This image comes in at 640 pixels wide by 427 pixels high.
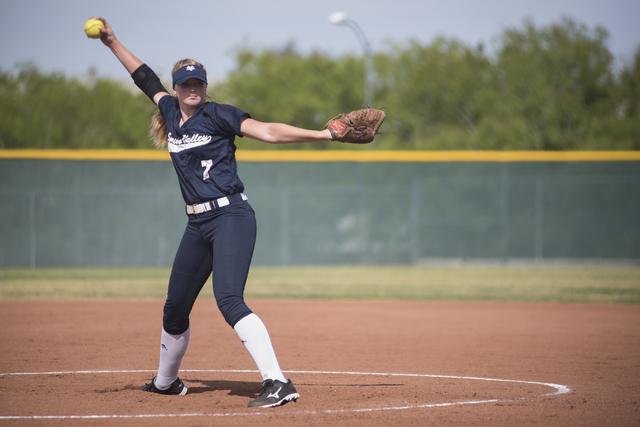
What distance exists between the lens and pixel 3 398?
4141 mm

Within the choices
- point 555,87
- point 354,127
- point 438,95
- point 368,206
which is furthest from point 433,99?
point 354,127

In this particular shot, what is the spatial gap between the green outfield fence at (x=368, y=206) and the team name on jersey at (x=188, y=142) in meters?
12.5

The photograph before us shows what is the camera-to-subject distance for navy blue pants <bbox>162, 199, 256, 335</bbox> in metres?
3.92

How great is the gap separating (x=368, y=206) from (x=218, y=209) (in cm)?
1316

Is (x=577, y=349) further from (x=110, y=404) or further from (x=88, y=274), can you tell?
(x=88, y=274)

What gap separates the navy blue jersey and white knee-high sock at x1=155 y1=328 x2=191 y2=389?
922mm

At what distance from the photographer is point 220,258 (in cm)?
393

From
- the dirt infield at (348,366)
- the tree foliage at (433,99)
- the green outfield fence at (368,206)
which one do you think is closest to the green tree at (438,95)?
the tree foliage at (433,99)

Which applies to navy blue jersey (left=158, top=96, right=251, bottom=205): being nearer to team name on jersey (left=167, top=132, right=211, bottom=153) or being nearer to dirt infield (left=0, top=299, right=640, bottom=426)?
team name on jersey (left=167, top=132, right=211, bottom=153)

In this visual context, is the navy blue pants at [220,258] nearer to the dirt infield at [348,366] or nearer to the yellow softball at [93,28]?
the dirt infield at [348,366]

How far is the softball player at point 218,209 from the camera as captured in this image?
12.7 ft

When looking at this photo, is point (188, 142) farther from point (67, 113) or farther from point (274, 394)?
point (67, 113)

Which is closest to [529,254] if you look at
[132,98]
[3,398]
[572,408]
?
[572,408]

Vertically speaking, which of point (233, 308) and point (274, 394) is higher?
point (233, 308)
